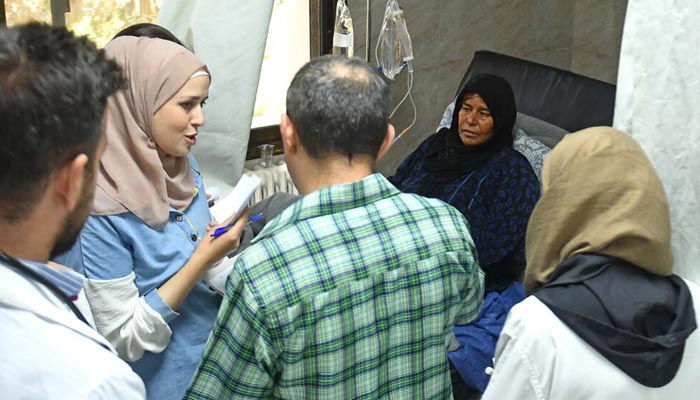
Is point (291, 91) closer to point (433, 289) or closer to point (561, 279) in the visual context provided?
point (433, 289)

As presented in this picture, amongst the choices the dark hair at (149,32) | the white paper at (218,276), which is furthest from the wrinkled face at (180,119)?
the dark hair at (149,32)

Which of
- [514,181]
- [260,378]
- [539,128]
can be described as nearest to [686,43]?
[260,378]

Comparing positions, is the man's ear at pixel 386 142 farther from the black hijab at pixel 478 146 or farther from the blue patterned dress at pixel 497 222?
the black hijab at pixel 478 146

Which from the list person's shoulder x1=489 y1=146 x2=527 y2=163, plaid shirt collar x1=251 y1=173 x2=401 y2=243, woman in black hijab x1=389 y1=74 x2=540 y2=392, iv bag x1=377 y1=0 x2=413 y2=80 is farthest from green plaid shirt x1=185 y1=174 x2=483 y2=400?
iv bag x1=377 y1=0 x2=413 y2=80

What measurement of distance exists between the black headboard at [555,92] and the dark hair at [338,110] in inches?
72.9

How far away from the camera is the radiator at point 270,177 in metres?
Result: 3.02

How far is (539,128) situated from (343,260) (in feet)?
6.45

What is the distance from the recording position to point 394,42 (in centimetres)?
327

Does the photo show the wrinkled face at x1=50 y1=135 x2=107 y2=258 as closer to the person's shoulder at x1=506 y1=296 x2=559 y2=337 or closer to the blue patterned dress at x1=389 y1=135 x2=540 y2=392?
the person's shoulder at x1=506 y1=296 x2=559 y2=337

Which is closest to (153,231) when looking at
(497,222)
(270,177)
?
(497,222)

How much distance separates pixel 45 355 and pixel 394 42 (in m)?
2.66

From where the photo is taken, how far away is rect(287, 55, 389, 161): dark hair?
124cm

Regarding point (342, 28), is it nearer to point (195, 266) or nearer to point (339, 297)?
point (195, 266)

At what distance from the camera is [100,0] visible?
2594 mm
